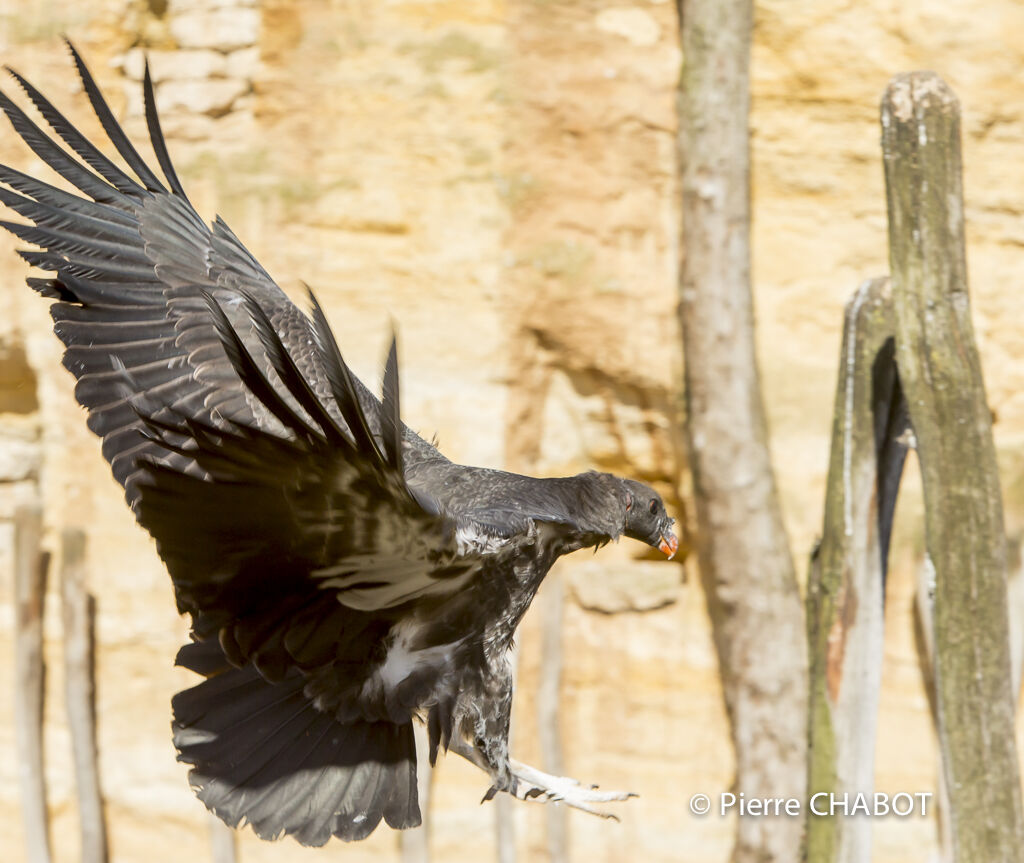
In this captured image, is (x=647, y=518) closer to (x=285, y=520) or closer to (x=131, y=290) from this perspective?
(x=285, y=520)

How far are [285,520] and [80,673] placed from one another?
4.08 m

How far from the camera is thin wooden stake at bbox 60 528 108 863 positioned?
5.78 metres

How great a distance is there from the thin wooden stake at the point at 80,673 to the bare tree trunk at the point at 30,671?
0.17 m

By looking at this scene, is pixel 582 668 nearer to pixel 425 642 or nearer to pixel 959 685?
pixel 959 685

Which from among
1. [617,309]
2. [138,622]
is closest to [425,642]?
[617,309]

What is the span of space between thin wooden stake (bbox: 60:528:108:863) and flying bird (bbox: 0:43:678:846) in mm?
3008

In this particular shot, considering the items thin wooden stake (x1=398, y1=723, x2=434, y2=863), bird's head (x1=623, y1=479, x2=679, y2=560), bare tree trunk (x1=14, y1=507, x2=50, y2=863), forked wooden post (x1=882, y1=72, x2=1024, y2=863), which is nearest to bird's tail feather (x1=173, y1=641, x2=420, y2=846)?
bird's head (x1=623, y1=479, x2=679, y2=560)

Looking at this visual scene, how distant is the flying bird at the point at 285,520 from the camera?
206cm

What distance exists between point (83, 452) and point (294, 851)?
1.91 meters

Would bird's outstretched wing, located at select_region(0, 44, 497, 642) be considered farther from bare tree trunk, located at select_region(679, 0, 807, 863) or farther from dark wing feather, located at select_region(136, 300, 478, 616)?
bare tree trunk, located at select_region(679, 0, 807, 863)

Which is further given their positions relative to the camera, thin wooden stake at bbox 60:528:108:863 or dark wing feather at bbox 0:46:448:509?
thin wooden stake at bbox 60:528:108:863

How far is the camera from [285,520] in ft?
6.93

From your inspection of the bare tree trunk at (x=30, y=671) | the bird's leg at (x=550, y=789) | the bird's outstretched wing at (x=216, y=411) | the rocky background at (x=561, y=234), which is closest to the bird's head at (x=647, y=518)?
the bird's outstretched wing at (x=216, y=411)

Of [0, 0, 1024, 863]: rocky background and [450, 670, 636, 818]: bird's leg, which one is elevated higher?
[0, 0, 1024, 863]: rocky background
